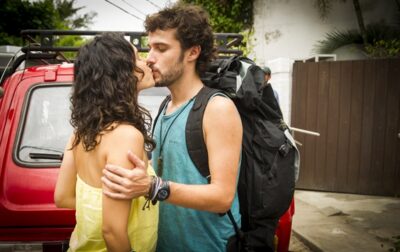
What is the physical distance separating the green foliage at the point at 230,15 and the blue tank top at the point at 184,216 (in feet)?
27.8

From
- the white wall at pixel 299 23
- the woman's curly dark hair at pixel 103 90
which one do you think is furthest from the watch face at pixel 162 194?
the white wall at pixel 299 23

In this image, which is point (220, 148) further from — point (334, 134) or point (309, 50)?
point (309, 50)

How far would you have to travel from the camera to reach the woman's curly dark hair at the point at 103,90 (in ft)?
4.98

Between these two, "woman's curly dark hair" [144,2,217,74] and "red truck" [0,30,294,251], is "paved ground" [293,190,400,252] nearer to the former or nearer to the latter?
"red truck" [0,30,294,251]

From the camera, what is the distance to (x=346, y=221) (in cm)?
528

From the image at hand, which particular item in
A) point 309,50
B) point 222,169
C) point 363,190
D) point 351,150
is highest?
point 309,50

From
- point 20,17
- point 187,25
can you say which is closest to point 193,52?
point 187,25

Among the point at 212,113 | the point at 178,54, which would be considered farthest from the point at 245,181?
the point at 178,54

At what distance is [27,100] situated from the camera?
2.70m

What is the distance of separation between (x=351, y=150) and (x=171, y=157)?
582cm

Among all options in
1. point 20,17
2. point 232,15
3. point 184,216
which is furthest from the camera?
point 20,17

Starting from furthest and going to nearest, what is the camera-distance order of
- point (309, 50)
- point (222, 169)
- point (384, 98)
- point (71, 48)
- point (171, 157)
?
point (309, 50)
point (384, 98)
point (71, 48)
point (171, 157)
point (222, 169)

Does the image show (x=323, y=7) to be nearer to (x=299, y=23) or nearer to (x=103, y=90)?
(x=299, y=23)

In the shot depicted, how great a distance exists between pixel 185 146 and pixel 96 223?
533 mm
